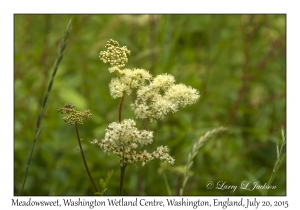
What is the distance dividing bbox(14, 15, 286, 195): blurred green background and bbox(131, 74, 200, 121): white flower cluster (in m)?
1.47

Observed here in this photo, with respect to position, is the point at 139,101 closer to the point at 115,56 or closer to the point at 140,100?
the point at 140,100

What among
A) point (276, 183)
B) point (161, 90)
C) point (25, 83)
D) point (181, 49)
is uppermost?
point (181, 49)

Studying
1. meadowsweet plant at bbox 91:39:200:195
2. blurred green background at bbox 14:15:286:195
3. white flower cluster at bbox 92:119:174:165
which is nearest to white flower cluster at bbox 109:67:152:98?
meadowsweet plant at bbox 91:39:200:195

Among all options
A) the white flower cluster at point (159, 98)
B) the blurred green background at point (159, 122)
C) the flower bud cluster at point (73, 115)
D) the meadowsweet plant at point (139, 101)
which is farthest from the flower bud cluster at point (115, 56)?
the blurred green background at point (159, 122)

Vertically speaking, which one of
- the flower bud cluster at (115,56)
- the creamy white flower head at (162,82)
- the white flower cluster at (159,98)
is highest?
the flower bud cluster at (115,56)

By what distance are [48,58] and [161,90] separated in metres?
2.43

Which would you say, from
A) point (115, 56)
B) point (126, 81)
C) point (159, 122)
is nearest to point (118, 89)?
point (126, 81)

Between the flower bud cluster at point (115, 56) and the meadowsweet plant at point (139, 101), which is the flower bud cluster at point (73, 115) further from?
the flower bud cluster at point (115, 56)

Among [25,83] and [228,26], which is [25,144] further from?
[228,26]

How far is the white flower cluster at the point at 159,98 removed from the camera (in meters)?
Result: 1.83

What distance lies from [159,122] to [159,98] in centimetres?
208

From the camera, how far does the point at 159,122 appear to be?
3.92 metres

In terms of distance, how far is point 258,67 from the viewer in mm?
4203
